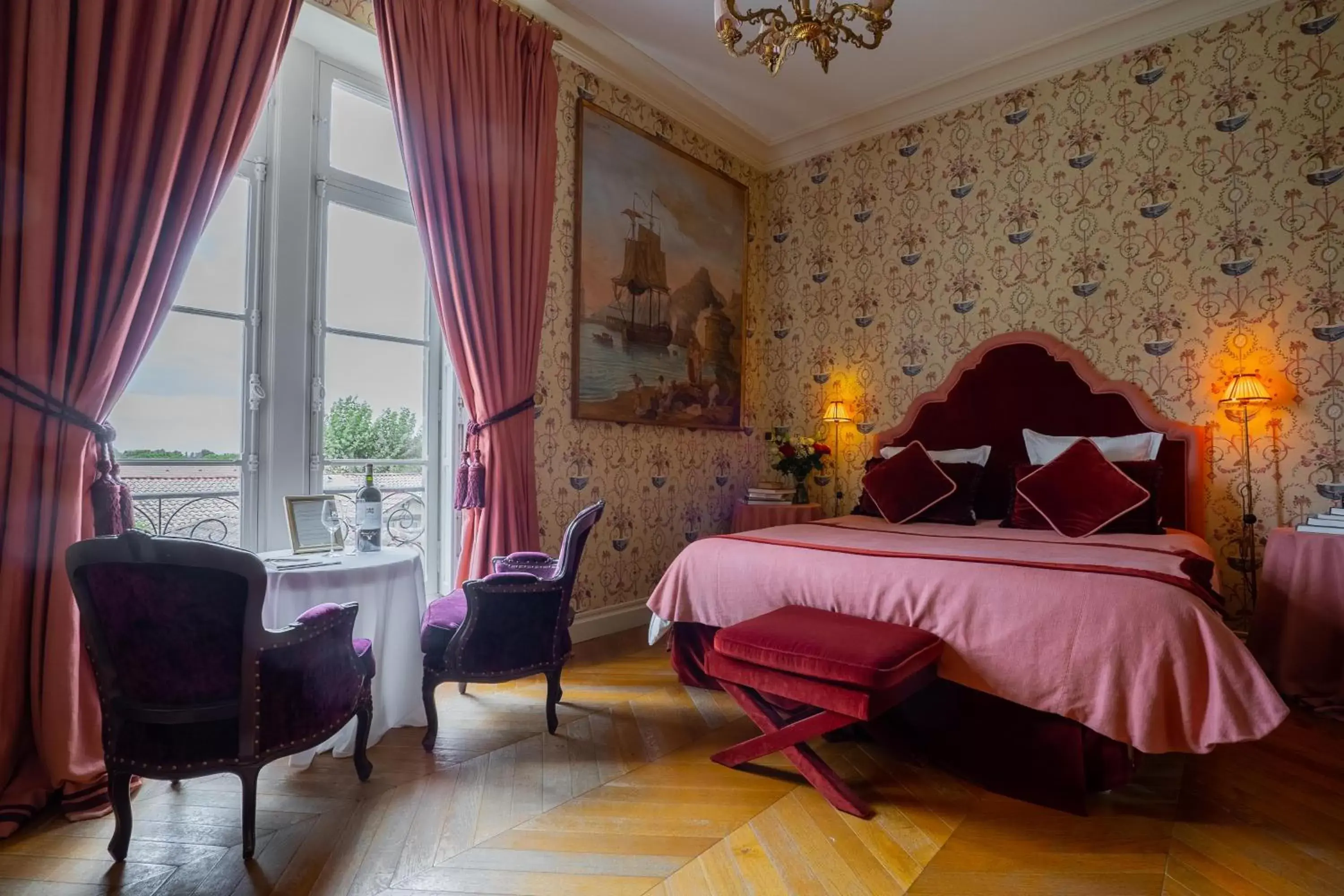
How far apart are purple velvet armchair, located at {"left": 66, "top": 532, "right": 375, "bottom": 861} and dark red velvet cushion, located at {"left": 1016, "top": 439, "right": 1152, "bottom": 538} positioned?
136 inches

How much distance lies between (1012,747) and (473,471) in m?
2.59

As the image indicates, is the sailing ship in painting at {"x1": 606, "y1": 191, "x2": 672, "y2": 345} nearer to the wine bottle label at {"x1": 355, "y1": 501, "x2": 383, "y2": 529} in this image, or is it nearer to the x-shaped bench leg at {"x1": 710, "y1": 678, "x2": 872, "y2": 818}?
the wine bottle label at {"x1": 355, "y1": 501, "x2": 383, "y2": 529}

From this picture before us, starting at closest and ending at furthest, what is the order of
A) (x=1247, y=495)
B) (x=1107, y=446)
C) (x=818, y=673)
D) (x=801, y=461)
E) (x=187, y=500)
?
(x=818, y=673) < (x=187, y=500) < (x=1247, y=495) < (x=1107, y=446) < (x=801, y=461)

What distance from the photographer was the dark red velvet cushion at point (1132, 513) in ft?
11.0

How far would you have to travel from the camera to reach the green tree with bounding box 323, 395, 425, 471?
10.5 ft

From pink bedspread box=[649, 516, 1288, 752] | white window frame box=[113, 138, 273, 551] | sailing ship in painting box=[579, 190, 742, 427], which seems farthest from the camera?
sailing ship in painting box=[579, 190, 742, 427]

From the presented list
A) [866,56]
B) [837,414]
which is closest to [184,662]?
[837,414]

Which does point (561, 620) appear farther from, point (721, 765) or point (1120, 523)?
point (1120, 523)

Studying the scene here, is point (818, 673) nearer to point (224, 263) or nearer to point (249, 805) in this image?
point (249, 805)

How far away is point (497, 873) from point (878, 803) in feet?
3.90

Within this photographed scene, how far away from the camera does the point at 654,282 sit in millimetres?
4535

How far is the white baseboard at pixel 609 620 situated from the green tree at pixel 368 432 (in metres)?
1.38

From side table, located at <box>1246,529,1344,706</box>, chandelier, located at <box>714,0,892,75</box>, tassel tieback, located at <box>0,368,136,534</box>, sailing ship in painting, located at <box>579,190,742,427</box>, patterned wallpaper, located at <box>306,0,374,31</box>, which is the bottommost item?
side table, located at <box>1246,529,1344,706</box>

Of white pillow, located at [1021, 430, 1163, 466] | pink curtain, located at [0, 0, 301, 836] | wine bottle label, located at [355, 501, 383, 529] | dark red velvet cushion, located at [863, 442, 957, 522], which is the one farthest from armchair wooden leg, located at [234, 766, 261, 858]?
white pillow, located at [1021, 430, 1163, 466]
